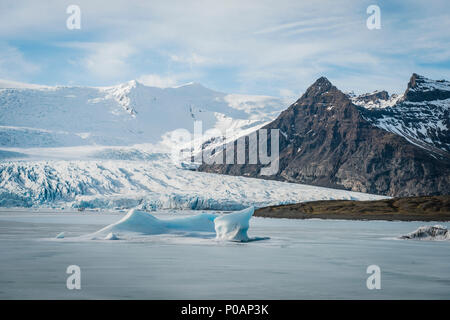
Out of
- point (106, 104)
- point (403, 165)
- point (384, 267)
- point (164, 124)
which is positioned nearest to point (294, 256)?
point (384, 267)

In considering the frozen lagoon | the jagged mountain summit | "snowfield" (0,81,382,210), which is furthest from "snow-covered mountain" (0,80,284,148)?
the frozen lagoon

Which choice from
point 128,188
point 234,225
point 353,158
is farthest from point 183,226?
point 353,158


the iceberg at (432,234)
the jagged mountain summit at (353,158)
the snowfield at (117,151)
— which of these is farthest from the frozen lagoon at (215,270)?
the jagged mountain summit at (353,158)

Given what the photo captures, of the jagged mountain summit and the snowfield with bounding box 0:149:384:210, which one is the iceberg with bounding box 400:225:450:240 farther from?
the jagged mountain summit

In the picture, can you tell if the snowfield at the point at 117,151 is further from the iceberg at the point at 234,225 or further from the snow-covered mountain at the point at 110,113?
the iceberg at the point at 234,225

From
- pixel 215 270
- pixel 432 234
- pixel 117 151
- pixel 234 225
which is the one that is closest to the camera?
pixel 215 270

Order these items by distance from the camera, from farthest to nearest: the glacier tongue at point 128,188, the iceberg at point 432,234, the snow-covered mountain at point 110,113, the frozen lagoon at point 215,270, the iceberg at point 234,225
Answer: the snow-covered mountain at point 110,113 < the glacier tongue at point 128,188 < the iceberg at point 432,234 < the iceberg at point 234,225 < the frozen lagoon at point 215,270

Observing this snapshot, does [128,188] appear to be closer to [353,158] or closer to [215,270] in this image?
[215,270]
